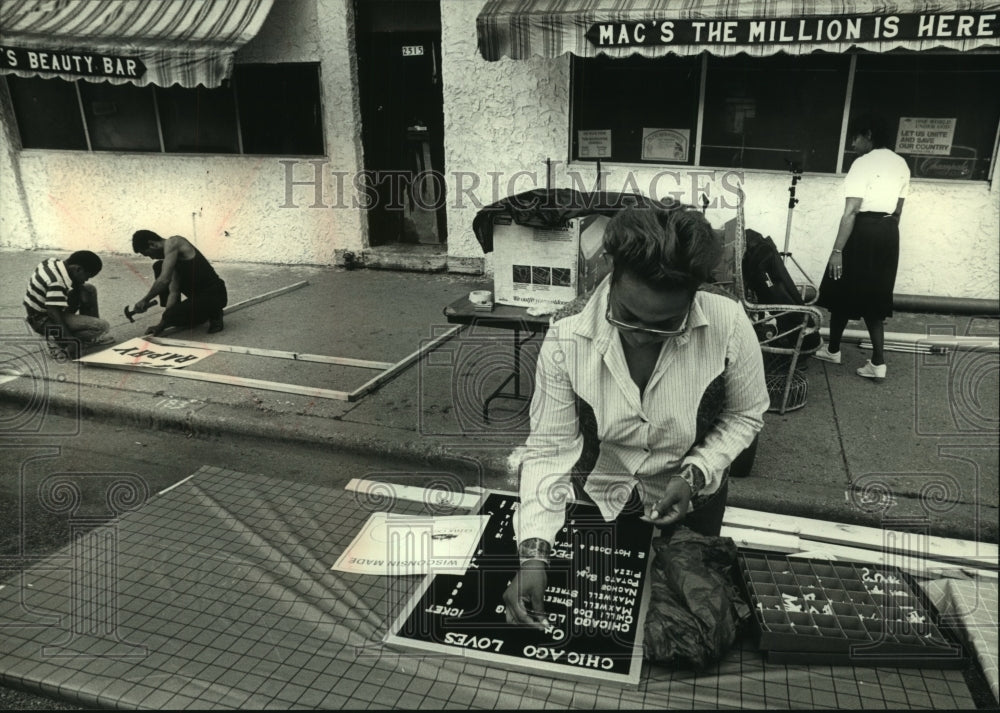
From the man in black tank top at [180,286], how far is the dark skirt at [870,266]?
541 cm

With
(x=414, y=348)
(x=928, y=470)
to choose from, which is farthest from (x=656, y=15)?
(x=928, y=470)

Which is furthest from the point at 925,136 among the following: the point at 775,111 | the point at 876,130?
the point at 876,130

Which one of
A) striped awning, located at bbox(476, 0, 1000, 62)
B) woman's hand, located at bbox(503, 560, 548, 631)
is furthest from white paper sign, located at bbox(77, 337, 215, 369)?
woman's hand, located at bbox(503, 560, 548, 631)

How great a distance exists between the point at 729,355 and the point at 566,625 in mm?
902

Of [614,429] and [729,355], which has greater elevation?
[729,355]

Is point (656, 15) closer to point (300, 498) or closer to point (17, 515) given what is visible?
point (300, 498)

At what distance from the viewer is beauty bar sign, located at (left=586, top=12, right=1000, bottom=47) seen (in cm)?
547

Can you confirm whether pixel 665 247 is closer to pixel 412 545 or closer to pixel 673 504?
pixel 673 504

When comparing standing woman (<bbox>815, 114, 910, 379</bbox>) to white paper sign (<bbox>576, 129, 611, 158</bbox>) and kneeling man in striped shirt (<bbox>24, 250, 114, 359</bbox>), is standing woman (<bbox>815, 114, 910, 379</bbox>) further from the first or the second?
kneeling man in striped shirt (<bbox>24, 250, 114, 359</bbox>)

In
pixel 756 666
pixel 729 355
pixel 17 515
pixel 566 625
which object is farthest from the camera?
pixel 17 515

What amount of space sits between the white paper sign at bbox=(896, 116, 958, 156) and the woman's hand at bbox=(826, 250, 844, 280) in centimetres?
209

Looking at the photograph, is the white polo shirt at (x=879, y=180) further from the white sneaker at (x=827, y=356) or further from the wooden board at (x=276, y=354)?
the wooden board at (x=276, y=354)

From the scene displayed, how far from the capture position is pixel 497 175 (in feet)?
26.3

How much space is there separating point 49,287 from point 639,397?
5.78m
